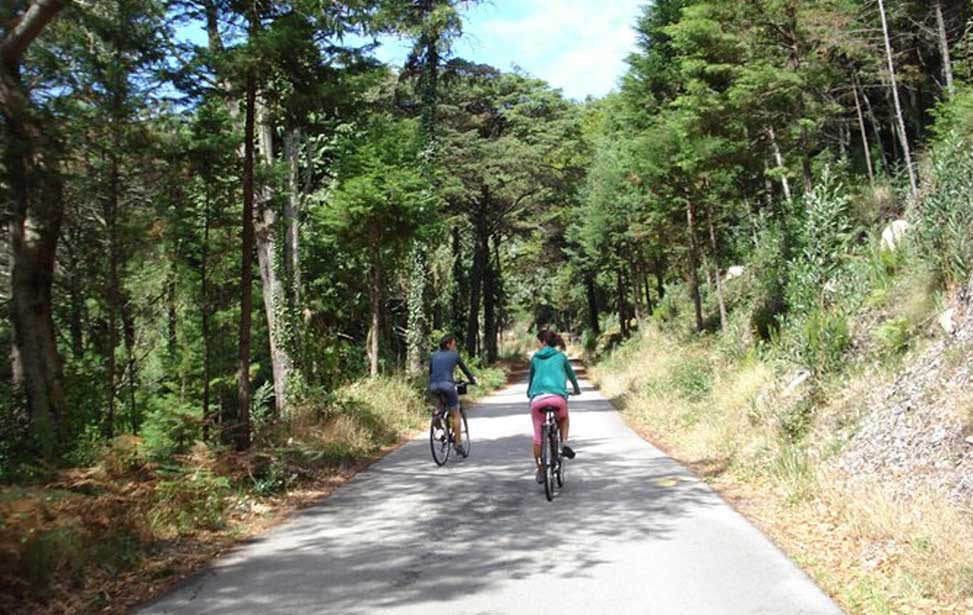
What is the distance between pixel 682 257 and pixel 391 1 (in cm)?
2006

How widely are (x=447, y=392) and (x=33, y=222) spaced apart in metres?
5.91

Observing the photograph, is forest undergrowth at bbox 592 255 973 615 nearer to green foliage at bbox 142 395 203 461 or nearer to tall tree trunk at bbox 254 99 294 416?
green foliage at bbox 142 395 203 461

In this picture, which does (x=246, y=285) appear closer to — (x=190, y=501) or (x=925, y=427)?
(x=190, y=501)

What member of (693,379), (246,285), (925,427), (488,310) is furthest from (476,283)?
(925,427)

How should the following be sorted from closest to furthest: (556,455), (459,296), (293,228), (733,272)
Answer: (556,455), (293,228), (733,272), (459,296)

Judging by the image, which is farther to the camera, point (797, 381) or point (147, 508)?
point (797, 381)

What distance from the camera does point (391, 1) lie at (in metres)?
11.1

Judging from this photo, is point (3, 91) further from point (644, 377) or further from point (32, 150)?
point (644, 377)

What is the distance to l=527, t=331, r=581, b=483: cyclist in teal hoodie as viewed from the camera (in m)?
8.23

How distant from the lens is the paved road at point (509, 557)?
15.3 ft

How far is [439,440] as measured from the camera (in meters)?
10.5

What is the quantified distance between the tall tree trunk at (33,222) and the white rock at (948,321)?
9.32m

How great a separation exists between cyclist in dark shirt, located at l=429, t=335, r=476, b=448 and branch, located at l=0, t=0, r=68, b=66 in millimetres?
6343

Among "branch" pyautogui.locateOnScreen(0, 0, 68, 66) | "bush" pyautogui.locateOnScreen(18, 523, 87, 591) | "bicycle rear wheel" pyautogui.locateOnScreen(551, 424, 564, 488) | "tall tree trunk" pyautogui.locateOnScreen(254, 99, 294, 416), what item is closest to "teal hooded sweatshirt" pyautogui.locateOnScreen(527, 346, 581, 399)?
"bicycle rear wheel" pyautogui.locateOnScreen(551, 424, 564, 488)
